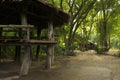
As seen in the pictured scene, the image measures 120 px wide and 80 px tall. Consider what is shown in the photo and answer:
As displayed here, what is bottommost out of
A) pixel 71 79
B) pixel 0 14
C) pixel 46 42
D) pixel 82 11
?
pixel 71 79

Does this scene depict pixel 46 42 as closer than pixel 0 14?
Yes

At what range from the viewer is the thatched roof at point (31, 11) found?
1272 centimetres

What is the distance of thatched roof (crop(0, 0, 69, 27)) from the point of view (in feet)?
41.7

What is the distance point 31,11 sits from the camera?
14922mm

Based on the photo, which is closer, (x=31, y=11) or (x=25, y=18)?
(x=25, y=18)

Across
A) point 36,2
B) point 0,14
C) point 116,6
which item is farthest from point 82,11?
point 36,2

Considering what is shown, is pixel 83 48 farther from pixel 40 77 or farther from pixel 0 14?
pixel 40 77

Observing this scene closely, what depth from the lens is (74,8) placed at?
99.3 ft

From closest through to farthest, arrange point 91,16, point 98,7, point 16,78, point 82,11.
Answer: point 16,78 → point 82,11 → point 98,7 → point 91,16

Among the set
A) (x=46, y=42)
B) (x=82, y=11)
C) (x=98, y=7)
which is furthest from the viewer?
(x=98, y=7)

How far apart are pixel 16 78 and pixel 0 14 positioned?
19.8ft

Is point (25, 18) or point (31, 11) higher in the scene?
point (31, 11)

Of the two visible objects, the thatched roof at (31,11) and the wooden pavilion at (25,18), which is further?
the thatched roof at (31,11)

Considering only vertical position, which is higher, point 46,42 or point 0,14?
point 0,14
